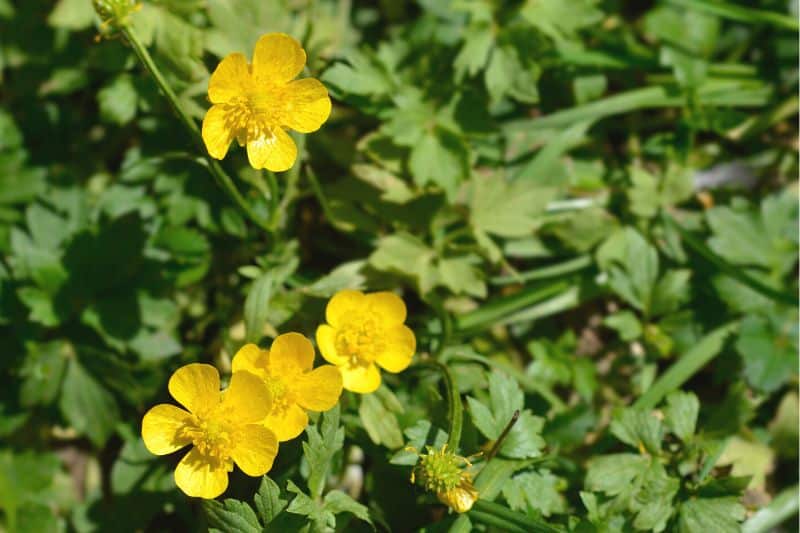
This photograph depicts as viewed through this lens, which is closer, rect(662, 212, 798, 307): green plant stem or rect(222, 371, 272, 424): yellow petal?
rect(222, 371, 272, 424): yellow petal

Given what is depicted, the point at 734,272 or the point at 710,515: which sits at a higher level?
the point at 734,272

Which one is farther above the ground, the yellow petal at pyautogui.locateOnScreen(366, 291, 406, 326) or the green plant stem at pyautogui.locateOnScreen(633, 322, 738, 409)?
the yellow petal at pyautogui.locateOnScreen(366, 291, 406, 326)

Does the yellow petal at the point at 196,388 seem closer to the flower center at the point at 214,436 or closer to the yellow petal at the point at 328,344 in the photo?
the flower center at the point at 214,436

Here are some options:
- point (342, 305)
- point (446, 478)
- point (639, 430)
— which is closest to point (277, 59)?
point (342, 305)

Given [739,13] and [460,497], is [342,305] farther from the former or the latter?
[739,13]

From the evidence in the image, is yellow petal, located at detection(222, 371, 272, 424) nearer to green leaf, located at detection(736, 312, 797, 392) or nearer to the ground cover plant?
the ground cover plant

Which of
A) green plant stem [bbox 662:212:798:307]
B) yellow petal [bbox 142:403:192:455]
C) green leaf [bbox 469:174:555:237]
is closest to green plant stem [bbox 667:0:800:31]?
green plant stem [bbox 662:212:798:307]
